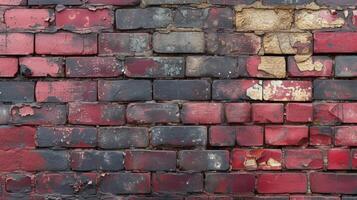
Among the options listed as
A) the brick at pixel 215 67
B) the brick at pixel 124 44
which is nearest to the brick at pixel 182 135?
the brick at pixel 215 67

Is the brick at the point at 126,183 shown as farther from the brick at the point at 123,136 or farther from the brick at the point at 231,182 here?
the brick at the point at 231,182

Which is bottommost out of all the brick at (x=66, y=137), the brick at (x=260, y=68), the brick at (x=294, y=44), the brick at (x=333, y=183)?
the brick at (x=333, y=183)

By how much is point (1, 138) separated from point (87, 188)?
15.1 inches

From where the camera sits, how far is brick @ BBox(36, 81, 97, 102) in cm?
174

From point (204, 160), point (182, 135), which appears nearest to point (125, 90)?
point (182, 135)

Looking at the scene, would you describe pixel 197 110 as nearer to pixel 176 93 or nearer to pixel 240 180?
pixel 176 93

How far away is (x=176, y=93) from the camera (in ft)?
5.67

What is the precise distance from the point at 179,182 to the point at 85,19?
721 mm

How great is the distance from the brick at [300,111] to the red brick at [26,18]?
0.98 m

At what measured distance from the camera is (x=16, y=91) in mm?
1737

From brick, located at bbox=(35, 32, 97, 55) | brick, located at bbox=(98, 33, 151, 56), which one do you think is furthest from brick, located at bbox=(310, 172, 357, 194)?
brick, located at bbox=(35, 32, 97, 55)

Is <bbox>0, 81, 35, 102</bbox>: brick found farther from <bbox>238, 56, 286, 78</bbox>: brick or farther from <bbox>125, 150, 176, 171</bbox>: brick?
<bbox>238, 56, 286, 78</bbox>: brick

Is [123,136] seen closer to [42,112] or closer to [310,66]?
[42,112]

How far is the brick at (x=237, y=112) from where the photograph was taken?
1724mm
